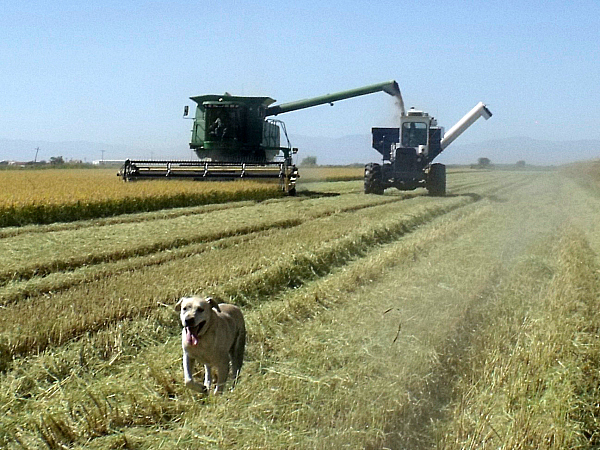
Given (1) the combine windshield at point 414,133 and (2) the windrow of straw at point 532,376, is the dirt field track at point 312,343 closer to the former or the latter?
(2) the windrow of straw at point 532,376

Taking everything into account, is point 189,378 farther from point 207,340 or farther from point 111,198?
point 111,198

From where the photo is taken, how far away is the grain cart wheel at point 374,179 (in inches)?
920

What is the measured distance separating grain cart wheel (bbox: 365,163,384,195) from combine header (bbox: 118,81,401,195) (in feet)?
8.44

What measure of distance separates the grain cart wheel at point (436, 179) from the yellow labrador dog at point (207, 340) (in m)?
18.6

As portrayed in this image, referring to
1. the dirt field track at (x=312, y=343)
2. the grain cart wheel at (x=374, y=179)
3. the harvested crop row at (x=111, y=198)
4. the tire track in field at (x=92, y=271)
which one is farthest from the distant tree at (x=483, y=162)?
the tire track in field at (x=92, y=271)

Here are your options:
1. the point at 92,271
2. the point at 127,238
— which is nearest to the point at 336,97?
the point at 127,238


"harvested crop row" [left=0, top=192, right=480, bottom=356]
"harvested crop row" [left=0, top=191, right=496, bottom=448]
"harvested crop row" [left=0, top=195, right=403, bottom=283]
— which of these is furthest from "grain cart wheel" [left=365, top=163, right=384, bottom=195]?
"harvested crop row" [left=0, top=191, right=496, bottom=448]

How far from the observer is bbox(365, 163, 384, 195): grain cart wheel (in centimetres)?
2336

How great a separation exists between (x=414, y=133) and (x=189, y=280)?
53.5 feet

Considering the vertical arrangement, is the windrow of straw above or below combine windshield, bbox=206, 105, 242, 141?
below

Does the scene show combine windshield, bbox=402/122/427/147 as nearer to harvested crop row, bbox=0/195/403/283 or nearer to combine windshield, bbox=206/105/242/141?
combine windshield, bbox=206/105/242/141

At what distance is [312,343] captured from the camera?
5.67m

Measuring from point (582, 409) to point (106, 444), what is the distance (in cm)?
291

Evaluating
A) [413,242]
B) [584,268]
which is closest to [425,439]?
[584,268]
